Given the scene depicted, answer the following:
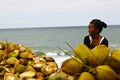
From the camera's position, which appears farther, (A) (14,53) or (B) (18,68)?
(A) (14,53)

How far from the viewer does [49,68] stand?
407 cm

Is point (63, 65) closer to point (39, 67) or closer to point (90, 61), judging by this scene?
point (90, 61)

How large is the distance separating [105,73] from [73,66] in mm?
249

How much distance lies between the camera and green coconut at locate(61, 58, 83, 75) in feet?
8.67

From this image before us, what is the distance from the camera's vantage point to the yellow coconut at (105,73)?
2592 millimetres

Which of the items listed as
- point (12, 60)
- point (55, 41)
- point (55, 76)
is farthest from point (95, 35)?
point (55, 41)

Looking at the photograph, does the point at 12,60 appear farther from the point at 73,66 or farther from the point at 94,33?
the point at 73,66

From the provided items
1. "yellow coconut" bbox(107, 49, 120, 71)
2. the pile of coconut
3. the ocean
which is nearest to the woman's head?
the pile of coconut

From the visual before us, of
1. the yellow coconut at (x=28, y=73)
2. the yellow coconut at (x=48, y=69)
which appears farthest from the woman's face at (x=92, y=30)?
the yellow coconut at (x=28, y=73)

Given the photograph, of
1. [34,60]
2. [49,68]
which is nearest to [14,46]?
[34,60]

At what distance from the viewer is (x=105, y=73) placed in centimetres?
259

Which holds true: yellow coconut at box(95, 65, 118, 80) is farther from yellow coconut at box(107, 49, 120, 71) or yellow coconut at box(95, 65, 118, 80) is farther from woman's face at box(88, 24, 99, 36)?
woman's face at box(88, 24, 99, 36)

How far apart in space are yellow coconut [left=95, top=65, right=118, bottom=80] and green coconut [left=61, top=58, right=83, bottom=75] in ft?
0.45

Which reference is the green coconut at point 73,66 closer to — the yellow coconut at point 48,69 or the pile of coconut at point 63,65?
the pile of coconut at point 63,65
